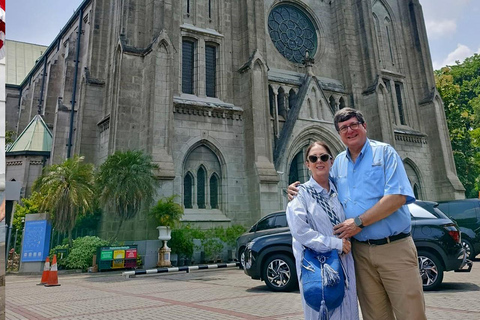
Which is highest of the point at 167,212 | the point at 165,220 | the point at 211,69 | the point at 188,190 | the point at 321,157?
the point at 211,69

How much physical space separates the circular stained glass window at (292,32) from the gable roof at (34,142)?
2180cm

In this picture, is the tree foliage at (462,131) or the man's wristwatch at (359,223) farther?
the tree foliage at (462,131)

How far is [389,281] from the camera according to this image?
283cm

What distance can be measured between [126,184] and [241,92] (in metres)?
9.35

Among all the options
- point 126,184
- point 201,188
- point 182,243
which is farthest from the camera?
point 201,188

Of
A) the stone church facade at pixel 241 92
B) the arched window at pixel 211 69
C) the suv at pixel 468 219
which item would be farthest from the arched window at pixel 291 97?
the suv at pixel 468 219

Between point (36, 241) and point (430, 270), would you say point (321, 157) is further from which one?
point (36, 241)

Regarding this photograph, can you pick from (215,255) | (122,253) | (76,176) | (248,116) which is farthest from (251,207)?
(76,176)

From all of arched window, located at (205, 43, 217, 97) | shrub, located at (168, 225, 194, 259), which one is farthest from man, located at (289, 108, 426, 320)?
arched window, located at (205, 43, 217, 97)

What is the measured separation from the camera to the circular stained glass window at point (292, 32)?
86.6 ft

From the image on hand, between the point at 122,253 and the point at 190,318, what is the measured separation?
10.8 meters

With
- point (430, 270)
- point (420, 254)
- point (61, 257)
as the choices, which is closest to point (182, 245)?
point (61, 257)

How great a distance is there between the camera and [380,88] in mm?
26297

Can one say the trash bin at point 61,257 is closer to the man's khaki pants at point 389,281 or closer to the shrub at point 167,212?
the shrub at point 167,212
